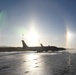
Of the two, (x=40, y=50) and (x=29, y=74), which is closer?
(x=29, y=74)

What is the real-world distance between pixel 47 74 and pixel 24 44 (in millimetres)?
158493

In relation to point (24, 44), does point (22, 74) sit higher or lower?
lower

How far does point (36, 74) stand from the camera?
2766 cm

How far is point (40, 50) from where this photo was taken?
160500 millimetres

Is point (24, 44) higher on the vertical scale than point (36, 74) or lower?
higher

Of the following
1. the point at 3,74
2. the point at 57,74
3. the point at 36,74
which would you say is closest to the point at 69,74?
the point at 57,74

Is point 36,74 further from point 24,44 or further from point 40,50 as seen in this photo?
point 24,44

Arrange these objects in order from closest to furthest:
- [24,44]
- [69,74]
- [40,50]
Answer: [69,74] → [40,50] → [24,44]

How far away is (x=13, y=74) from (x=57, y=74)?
763 centimetres

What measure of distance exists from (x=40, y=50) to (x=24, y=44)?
30941 mm

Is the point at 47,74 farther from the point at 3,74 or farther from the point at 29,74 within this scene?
the point at 3,74

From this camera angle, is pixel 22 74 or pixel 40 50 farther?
pixel 40 50

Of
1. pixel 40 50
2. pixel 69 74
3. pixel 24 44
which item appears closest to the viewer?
pixel 69 74

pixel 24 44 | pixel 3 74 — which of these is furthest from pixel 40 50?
pixel 3 74
